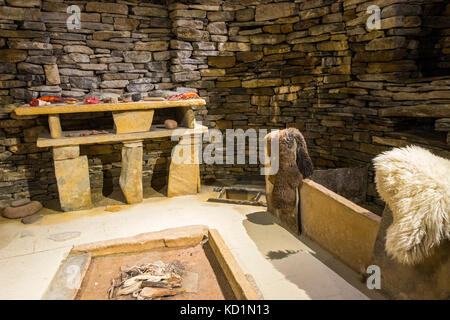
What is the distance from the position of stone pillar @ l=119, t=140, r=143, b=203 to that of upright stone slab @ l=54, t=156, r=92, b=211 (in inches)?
19.8

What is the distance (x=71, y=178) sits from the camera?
14.4 feet

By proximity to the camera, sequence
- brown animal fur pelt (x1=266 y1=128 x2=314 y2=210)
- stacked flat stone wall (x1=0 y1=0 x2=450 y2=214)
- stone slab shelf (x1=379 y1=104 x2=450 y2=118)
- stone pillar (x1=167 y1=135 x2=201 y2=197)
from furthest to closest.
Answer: stone pillar (x1=167 y1=135 x2=201 y2=197), stacked flat stone wall (x1=0 y1=0 x2=450 y2=214), stone slab shelf (x1=379 y1=104 x2=450 y2=118), brown animal fur pelt (x1=266 y1=128 x2=314 y2=210)

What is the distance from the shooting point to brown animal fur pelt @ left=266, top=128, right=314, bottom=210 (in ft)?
11.3

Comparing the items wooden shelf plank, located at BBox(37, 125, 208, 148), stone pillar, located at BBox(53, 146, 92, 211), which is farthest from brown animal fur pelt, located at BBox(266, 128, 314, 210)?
stone pillar, located at BBox(53, 146, 92, 211)

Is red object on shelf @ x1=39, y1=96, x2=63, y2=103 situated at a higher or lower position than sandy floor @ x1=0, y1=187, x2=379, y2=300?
higher

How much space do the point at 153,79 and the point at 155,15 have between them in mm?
994

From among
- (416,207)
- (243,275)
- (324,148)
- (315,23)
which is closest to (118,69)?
(315,23)

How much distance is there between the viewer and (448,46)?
4.13 metres

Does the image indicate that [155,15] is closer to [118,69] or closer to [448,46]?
[118,69]

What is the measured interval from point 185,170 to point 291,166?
2.02m

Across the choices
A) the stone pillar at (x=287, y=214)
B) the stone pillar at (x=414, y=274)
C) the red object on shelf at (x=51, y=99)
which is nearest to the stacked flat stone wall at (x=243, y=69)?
the red object on shelf at (x=51, y=99)

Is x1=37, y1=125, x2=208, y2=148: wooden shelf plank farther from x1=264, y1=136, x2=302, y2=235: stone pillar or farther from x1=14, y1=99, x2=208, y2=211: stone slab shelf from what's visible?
x1=264, y1=136, x2=302, y2=235: stone pillar

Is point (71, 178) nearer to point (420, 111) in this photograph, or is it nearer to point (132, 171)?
point (132, 171)

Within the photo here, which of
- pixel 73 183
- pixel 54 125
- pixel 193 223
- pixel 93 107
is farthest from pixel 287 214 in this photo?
pixel 54 125
